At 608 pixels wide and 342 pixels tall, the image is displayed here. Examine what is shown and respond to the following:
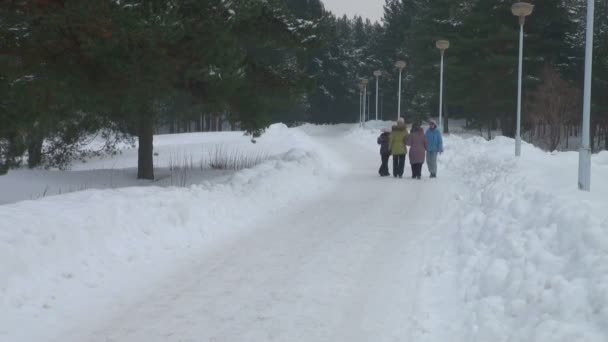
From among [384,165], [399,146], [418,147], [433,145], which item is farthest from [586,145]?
[384,165]

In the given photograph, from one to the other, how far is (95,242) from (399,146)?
11398mm

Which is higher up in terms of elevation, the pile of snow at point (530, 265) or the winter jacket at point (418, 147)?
the winter jacket at point (418, 147)

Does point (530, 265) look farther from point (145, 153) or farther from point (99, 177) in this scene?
point (99, 177)

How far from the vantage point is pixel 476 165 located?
17375 mm

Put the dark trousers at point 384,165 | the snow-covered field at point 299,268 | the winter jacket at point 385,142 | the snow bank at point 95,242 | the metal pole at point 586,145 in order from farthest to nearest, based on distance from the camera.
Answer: the dark trousers at point 384,165, the winter jacket at point 385,142, the metal pole at point 586,145, the snow bank at point 95,242, the snow-covered field at point 299,268

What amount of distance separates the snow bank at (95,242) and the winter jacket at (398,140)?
22.4 feet

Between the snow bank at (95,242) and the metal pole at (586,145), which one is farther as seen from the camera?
the metal pole at (586,145)

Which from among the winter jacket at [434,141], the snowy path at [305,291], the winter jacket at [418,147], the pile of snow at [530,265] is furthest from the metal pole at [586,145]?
the winter jacket at [434,141]

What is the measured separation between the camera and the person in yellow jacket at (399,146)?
17141 millimetres

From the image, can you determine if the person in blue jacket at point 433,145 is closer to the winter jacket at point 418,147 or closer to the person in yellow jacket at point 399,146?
the winter jacket at point 418,147

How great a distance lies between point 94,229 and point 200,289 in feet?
6.19

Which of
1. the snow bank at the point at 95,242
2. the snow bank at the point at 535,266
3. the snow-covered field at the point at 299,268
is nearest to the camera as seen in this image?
the snow bank at the point at 535,266

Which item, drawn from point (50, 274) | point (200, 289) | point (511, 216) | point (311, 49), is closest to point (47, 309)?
point (50, 274)

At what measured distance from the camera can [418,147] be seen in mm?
16703
